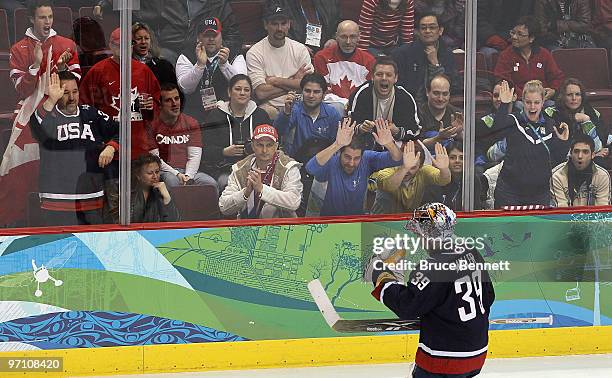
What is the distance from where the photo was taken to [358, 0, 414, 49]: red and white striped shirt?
6770 mm

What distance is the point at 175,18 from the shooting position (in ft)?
21.4

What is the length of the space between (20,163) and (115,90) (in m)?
0.61

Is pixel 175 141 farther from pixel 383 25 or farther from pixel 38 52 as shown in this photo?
pixel 383 25

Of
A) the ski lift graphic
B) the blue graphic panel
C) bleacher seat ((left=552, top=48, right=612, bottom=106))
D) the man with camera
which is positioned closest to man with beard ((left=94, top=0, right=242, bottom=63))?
the man with camera

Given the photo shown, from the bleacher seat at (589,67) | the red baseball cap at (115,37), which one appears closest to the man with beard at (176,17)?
the red baseball cap at (115,37)

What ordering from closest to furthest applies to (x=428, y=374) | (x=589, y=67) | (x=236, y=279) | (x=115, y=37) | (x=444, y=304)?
(x=444, y=304) → (x=428, y=374) → (x=115, y=37) → (x=236, y=279) → (x=589, y=67)

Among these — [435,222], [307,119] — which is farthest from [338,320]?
[435,222]

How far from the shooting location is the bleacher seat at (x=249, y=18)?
6.59 metres

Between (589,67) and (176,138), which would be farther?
(589,67)

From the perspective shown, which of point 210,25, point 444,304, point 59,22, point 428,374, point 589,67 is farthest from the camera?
point 589,67

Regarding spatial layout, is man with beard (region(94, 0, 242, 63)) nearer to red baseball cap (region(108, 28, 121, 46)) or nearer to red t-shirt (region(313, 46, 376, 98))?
red baseball cap (region(108, 28, 121, 46))

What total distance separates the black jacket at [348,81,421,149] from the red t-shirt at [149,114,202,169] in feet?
2.86

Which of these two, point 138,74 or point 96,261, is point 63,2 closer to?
point 138,74

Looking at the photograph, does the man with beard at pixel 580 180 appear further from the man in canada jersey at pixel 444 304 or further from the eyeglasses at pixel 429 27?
the man in canada jersey at pixel 444 304
